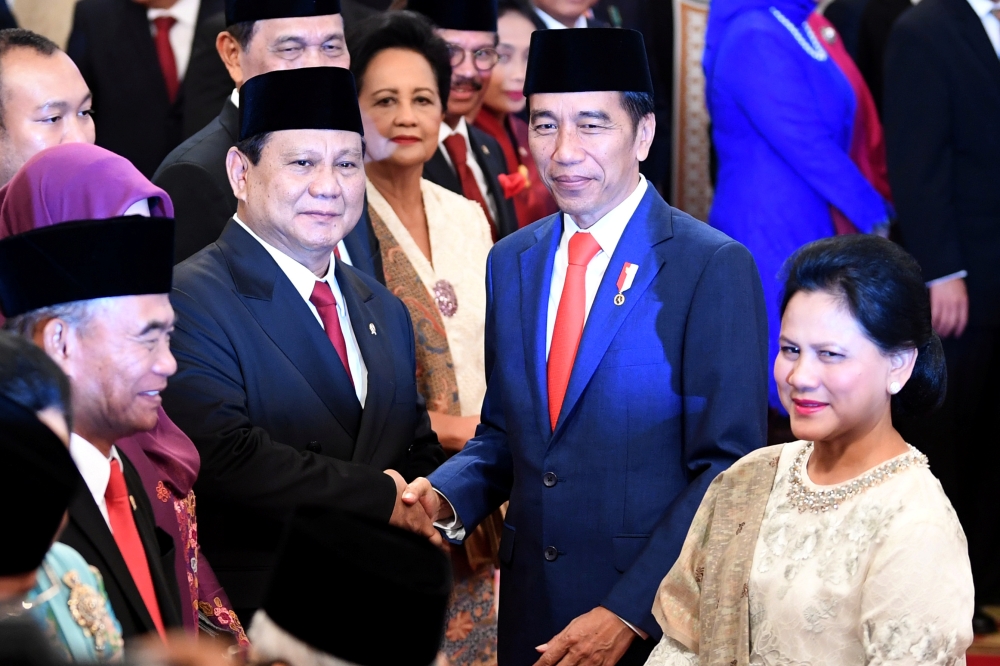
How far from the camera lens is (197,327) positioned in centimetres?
253

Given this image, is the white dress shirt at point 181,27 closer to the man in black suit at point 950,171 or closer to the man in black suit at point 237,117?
the man in black suit at point 237,117

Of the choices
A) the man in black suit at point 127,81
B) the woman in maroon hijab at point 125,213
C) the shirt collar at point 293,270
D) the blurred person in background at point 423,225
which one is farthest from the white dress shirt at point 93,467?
the man in black suit at point 127,81

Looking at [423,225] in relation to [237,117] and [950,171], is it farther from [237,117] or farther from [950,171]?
[950,171]

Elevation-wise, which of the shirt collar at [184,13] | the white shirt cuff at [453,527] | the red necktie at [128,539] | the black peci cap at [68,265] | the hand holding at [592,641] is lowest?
the hand holding at [592,641]

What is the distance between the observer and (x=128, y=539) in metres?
1.97

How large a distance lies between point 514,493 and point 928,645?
3.27ft

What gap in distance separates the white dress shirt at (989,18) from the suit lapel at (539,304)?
7.37 ft

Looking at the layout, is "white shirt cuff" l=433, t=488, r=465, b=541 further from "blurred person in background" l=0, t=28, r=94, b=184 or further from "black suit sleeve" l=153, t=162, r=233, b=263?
"blurred person in background" l=0, t=28, r=94, b=184

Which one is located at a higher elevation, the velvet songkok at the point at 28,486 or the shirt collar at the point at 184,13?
the shirt collar at the point at 184,13

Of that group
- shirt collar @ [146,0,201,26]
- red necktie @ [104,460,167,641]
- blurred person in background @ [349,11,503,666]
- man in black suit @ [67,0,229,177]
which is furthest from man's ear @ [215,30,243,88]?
red necktie @ [104,460,167,641]

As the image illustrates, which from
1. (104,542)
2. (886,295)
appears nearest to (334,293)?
(104,542)

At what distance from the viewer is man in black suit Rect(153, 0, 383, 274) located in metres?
3.10

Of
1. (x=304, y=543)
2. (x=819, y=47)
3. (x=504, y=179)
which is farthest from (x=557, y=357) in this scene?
(x=819, y=47)

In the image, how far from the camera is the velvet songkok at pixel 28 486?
1.49m
